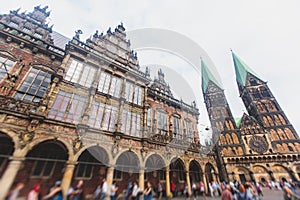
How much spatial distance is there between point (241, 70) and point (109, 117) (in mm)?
49107

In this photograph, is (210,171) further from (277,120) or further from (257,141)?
(277,120)

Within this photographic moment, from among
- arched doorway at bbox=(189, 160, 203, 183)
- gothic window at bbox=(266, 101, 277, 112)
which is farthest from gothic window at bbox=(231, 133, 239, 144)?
arched doorway at bbox=(189, 160, 203, 183)

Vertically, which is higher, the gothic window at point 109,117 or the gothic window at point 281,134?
the gothic window at point 281,134

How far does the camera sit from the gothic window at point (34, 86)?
10.4 metres

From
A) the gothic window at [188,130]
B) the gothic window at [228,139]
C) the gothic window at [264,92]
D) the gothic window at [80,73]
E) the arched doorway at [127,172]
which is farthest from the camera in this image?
the gothic window at [264,92]

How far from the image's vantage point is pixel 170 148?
50.5 feet

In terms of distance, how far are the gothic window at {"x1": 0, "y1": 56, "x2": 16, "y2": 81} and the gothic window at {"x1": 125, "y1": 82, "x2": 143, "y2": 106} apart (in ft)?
32.6

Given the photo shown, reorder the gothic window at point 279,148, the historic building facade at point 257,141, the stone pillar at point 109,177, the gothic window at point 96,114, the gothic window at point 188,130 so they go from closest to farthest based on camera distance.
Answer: the stone pillar at point 109,177 < the gothic window at point 96,114 < the gothic window at point 188,130 < the historic building facade at point 257,141 < the gothic window at point 279,148

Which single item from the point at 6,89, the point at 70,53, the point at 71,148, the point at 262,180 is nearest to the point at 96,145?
the point at 71,148

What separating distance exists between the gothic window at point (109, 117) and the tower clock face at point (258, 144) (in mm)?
31347

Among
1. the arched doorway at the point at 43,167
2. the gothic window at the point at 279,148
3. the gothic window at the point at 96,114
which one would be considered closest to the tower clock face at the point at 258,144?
the gothic window at the point at 279,148

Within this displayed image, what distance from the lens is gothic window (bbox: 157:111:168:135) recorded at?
17.1 m

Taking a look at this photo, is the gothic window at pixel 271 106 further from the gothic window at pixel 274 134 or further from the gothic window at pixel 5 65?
the gothic window at pixel 5 65

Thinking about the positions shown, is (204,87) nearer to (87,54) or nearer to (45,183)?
(87,54)
